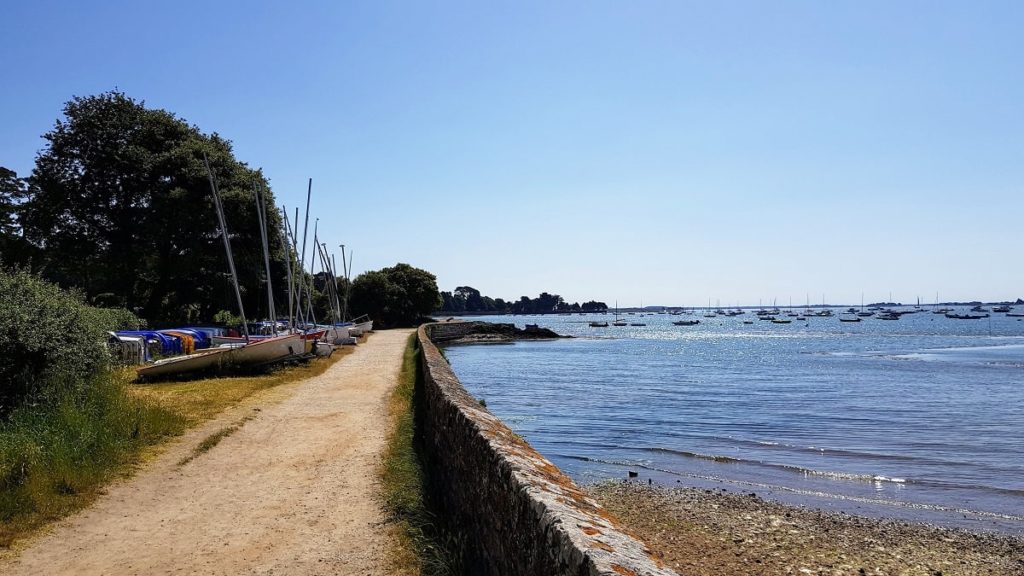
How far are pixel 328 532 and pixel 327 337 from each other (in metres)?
25.3

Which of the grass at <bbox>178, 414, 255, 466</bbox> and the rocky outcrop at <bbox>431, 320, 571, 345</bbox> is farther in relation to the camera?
the rocky outcrop at <bbox>431, 320, 571, 345</bbox>

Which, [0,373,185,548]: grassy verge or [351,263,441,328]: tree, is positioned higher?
[351,263,441,328]: tree

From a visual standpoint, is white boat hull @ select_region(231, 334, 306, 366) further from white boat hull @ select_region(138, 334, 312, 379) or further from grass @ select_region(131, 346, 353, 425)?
grass @ select_region(131, 346, 353, 425)

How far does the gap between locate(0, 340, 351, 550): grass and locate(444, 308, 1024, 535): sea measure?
292 inches

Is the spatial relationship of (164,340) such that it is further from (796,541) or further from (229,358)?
(796,541)

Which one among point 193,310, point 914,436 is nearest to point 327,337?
point 193,310

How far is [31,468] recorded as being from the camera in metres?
7.44

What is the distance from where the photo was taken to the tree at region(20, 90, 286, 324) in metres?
35.7

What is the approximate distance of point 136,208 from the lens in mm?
36781

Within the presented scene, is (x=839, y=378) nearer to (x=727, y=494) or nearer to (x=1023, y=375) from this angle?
(x=1023, y=375)

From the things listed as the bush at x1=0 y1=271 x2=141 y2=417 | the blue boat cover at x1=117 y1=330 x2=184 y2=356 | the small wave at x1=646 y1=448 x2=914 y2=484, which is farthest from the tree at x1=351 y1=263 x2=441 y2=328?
the bush at x1=0 y1=271 x2=141 y2=417

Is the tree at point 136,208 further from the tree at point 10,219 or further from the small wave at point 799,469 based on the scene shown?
the small wave at point 799,469

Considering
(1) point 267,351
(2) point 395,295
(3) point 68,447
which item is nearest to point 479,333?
(2) point 395,295

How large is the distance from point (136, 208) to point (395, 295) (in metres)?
39.8
